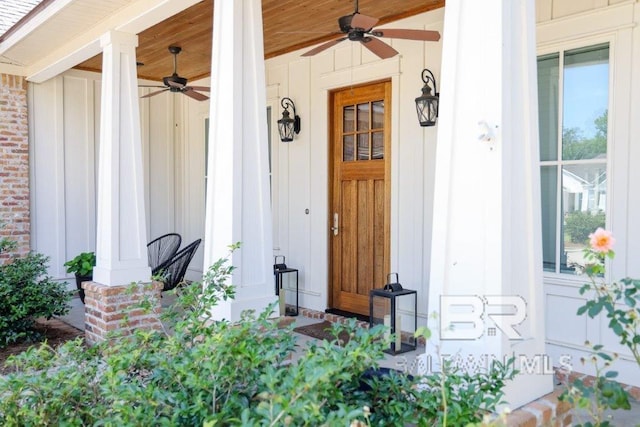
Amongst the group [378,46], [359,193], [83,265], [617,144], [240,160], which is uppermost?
[378,46]

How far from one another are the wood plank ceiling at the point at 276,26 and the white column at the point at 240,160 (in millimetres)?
1763

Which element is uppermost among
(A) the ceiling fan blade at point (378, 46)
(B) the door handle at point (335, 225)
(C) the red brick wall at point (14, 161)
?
(A) the ceiling fan blade at point (378, 46)

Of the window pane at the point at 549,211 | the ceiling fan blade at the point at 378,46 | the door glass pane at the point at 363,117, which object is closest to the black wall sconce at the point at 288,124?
the door glass pane at the point at 363,117

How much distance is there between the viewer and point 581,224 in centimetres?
376

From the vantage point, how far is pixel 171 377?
1695 mm

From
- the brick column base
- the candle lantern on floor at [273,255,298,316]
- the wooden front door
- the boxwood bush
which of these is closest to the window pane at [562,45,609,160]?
the wooden front door

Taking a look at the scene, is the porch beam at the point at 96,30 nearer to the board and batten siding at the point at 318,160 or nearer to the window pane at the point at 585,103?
the board and batten siding at the point at 318,160

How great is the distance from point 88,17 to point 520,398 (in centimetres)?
452

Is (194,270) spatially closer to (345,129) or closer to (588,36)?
(345,129)

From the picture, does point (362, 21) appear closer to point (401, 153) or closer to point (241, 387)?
point (401, 153)

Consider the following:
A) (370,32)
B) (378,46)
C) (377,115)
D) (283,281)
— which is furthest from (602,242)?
(283,281)

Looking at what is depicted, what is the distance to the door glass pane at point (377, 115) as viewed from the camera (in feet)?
17.1

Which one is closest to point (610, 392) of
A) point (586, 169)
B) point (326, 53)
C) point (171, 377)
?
point (171, 377)

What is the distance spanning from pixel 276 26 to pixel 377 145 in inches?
62.6
